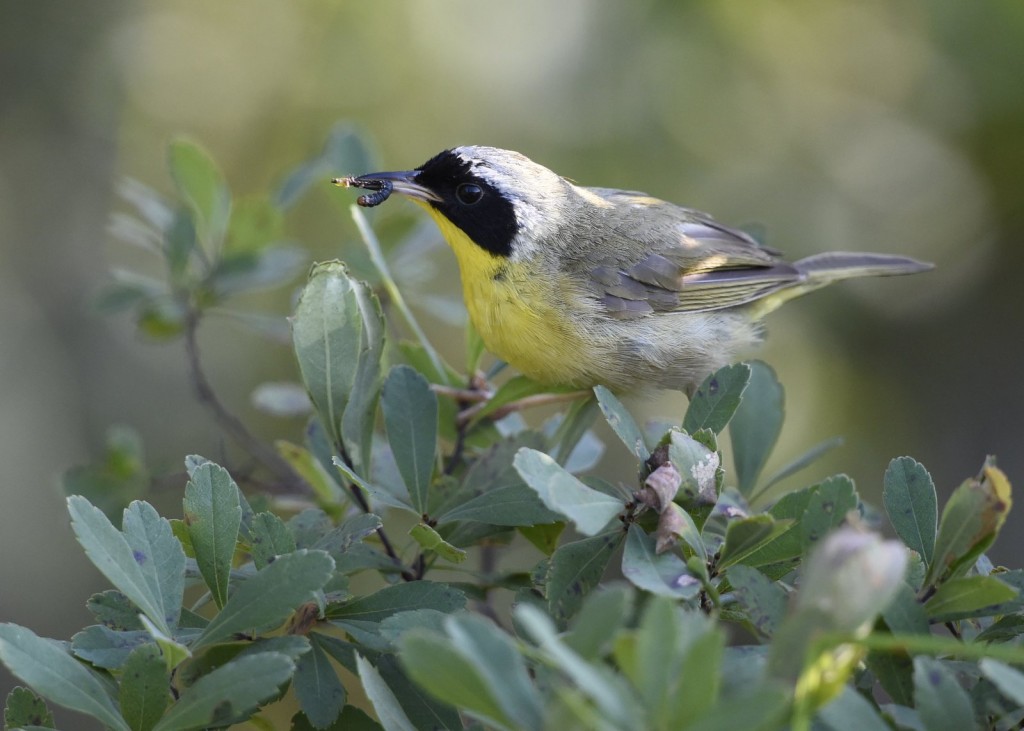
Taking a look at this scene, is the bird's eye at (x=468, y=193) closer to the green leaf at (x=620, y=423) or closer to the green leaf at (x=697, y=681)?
the green leaf at (x=620, y=423)

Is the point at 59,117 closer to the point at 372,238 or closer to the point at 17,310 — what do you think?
the point at 17,310

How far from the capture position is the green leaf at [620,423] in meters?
1.73

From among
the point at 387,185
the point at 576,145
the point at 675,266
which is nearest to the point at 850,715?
A: the point at 387,185

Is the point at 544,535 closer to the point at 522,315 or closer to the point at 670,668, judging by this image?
the point at 670,668

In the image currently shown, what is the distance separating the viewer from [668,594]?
1.42 m

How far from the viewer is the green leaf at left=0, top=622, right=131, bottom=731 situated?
1344 millimetres

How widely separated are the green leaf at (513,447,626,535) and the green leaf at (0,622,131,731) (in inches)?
26.4

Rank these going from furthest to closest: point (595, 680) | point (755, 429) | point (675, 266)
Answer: point (675, 266) < point (755, 429) < point (595, 680)

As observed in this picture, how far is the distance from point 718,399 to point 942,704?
0.73m

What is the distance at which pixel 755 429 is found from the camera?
2.42 meters

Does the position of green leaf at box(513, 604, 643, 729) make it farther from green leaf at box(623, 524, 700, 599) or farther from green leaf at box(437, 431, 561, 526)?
green leaf at box(437, 431, 561, 526)

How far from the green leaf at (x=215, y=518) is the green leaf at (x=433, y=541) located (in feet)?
0.95

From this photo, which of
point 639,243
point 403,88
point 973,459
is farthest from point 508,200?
point 973,459

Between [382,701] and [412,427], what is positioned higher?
[412,427]
